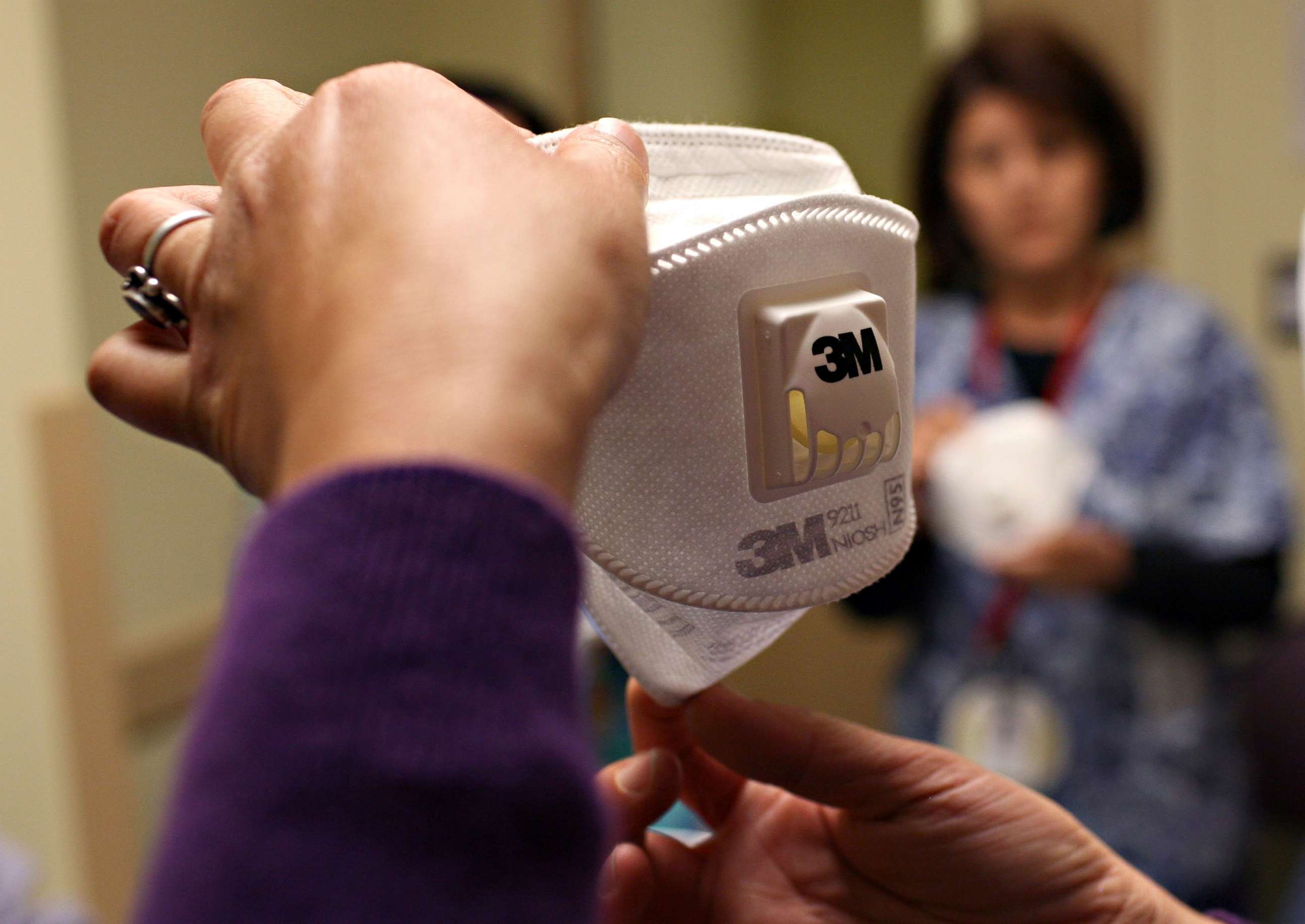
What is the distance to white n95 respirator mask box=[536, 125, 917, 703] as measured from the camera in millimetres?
389

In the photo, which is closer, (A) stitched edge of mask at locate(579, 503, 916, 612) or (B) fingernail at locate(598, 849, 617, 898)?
(A) stitched edge of mask at locate(579, 503, 916, 612)

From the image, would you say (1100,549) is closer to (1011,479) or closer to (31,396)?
(1011,479)

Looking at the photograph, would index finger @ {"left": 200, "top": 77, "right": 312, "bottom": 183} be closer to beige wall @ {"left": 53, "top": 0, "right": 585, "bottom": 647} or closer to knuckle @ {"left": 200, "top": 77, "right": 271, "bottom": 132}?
knuckle @ {"left": 200, "top": 77, "right": 271, "bottom": 132}

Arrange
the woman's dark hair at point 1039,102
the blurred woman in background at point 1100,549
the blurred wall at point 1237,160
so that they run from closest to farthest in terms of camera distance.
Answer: the blurred woman in background at point 1100,549
the woman's dark hair at point 1039,102
the blurred wall at point 1237,160

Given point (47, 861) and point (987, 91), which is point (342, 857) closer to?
point (987, 91)

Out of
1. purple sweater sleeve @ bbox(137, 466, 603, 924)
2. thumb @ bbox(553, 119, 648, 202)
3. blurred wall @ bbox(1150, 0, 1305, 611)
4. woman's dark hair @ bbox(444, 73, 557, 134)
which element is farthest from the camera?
blurred wall @ bbox(1150, 0, 1305, 611)

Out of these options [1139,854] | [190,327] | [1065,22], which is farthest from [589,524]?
[1065,22]

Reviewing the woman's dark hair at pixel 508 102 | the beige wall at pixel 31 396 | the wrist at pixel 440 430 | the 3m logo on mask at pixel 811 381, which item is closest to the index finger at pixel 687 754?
the 3m logo on mask at pixel 811 381

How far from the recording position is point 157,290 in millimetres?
364

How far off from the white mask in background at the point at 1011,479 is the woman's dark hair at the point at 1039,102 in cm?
28

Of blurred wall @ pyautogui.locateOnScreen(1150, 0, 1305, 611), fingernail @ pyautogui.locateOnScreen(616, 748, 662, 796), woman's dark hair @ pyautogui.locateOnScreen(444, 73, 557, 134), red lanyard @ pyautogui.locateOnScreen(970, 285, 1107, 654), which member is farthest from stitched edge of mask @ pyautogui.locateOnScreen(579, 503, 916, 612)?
blurred wall @ pyautogui.locateOnScreen(1150, 0, 1305, 611)

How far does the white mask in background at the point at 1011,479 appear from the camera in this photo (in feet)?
4.32

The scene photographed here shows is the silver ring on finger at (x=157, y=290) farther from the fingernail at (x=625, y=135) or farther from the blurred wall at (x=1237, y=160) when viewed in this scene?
the blurred wall at (x=1237, y=160)

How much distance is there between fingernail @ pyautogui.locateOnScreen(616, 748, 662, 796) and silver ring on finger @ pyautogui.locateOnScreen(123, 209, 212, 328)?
255mm
